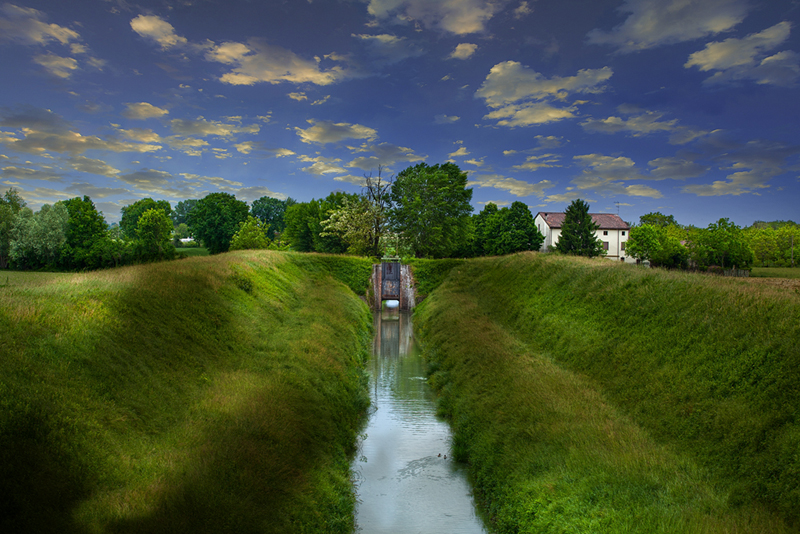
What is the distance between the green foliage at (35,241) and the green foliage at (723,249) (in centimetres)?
7656

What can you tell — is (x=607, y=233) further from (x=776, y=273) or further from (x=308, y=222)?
(x=308, y=222)

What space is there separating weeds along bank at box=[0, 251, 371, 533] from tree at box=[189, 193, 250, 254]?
69.0 metres

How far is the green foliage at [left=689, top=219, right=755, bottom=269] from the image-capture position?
5525 cm

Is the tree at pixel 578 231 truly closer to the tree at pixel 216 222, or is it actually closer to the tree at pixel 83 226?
the tree at pixel 216 222

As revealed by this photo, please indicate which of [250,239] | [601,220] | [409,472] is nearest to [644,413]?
[409,472]

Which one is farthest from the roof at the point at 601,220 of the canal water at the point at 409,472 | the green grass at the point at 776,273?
the canal water at the point at 409,472

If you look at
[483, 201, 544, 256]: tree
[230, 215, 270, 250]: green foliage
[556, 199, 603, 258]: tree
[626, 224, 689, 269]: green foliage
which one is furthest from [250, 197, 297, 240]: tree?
[626, 224, 689, 269]: green foliage

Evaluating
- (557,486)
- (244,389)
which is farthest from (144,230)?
(557,486)

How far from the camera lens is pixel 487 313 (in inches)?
966

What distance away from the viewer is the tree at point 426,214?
5475 cm

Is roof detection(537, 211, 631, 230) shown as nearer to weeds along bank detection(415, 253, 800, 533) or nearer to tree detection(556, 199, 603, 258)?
tree detection(556, 199, 603, 258)

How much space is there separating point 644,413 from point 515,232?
205 feet

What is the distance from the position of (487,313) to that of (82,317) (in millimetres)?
19952

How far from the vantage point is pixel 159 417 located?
796 cm
